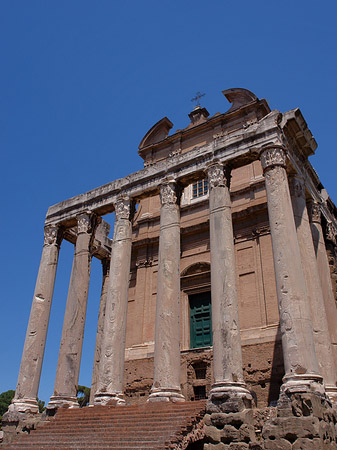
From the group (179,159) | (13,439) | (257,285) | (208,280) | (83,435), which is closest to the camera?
(83,435)

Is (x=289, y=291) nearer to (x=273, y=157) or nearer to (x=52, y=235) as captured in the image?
(x=273, y=157)

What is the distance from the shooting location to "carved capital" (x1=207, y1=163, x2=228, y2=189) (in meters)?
15.2

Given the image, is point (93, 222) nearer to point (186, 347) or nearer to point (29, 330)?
point (29, 330)

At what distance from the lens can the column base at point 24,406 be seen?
15336 mm

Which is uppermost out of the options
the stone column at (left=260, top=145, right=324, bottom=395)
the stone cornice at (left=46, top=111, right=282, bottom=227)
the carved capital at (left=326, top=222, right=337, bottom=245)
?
the stone cornice at (left=46, top=111, right=282, bottom=227)

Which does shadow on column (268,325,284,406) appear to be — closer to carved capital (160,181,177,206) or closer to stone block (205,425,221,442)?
stone block (205,425,221,442)

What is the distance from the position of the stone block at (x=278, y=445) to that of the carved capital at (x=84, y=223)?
11369 mm

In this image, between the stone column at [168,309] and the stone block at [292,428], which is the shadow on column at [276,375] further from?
the stone block at [292,428]

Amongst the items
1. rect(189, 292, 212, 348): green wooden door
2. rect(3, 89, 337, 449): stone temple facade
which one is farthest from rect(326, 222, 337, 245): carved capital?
rect(189, 292, 212, 348): green wooden door

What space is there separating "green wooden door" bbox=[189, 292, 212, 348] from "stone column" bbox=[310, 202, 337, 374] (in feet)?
17.2

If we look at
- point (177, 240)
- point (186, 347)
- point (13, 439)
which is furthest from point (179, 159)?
point (13, 439)

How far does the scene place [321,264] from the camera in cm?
1647

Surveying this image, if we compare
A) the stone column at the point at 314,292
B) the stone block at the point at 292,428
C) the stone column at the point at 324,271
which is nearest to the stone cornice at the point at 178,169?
the stone column at the point at 314,292

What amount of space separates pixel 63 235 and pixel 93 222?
80.0 inches
